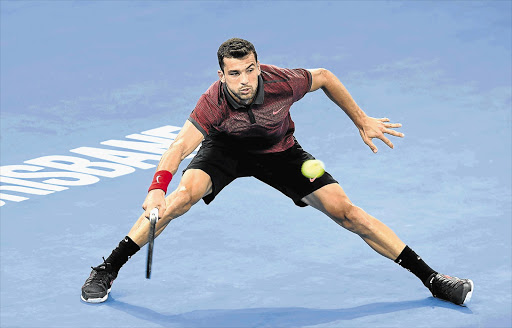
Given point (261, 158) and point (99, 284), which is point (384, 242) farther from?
point (99, 284)

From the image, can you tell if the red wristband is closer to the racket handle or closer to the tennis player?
the racket handle

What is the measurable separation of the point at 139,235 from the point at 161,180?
1.20m

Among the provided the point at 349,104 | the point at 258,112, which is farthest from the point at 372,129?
the point at 258,112

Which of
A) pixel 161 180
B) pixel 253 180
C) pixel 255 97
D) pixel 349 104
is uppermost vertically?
pixel 349 104

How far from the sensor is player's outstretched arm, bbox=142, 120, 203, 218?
6844 millimetres

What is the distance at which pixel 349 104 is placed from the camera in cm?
817

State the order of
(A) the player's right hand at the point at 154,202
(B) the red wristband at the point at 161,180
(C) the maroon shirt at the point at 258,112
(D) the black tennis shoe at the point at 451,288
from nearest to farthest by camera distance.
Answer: (A) the player's right hand at the point at 154,202, (B) the red wristband at the point at 161,180, (C) the maroon shirt at the point at 258,112, (D) the black tennis shoe at the point at 451,288

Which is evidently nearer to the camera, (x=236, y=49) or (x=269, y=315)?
(x=236, y=49)

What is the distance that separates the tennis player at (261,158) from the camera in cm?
770

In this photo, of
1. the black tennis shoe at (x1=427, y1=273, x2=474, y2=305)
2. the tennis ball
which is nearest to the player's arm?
the tennis ball

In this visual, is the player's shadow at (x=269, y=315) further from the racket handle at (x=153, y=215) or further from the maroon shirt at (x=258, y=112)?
the racket handle at (x=153, y=215)

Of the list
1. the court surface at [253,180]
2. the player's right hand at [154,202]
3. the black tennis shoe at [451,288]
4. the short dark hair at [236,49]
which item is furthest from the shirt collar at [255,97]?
the black tennis shoe at [451,288]

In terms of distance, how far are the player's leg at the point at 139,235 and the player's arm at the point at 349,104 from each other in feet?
3.26

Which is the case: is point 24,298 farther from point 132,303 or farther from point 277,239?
point 277,239
